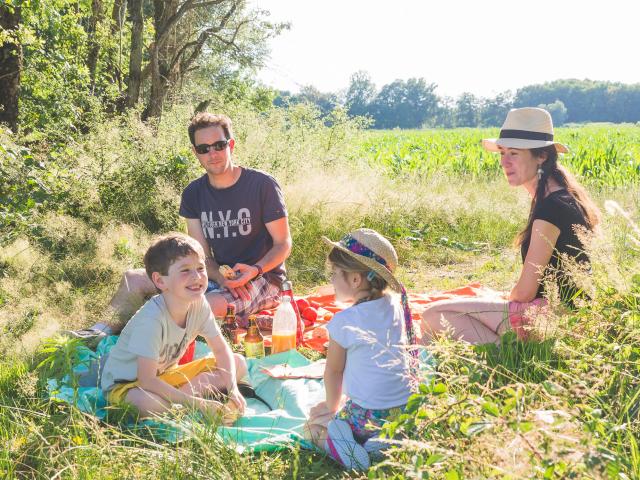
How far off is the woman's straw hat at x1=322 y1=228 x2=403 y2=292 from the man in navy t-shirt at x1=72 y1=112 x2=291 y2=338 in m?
1.80

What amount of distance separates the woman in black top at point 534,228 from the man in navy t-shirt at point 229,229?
134 cm

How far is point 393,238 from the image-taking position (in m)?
7.57

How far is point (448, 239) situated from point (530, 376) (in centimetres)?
503

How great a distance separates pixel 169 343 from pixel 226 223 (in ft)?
5.40

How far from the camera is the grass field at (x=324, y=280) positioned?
178 centimetres

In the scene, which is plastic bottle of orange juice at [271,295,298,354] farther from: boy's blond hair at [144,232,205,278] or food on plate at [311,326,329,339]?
boy's blond hair at [144,232,205,278]

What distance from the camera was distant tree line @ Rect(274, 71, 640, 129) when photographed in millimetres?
78188

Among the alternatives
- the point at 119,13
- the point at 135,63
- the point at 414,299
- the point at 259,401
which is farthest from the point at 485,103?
the point at 259,401

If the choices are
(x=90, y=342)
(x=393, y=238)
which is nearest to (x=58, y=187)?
(x=90, y=342)

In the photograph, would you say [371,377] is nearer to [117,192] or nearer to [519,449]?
[519,449]

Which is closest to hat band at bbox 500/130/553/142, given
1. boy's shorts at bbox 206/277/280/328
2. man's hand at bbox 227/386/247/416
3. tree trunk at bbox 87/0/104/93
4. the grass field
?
the grass field

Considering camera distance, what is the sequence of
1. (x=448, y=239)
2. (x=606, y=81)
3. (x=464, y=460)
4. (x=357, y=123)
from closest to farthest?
1. (x=464, y=460)
2. (x=448, y=239)
3. (x=357, y=123)
4. (x=606, y=81)

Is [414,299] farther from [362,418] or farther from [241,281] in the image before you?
[362,418]

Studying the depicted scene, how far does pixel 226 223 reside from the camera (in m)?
4.77
